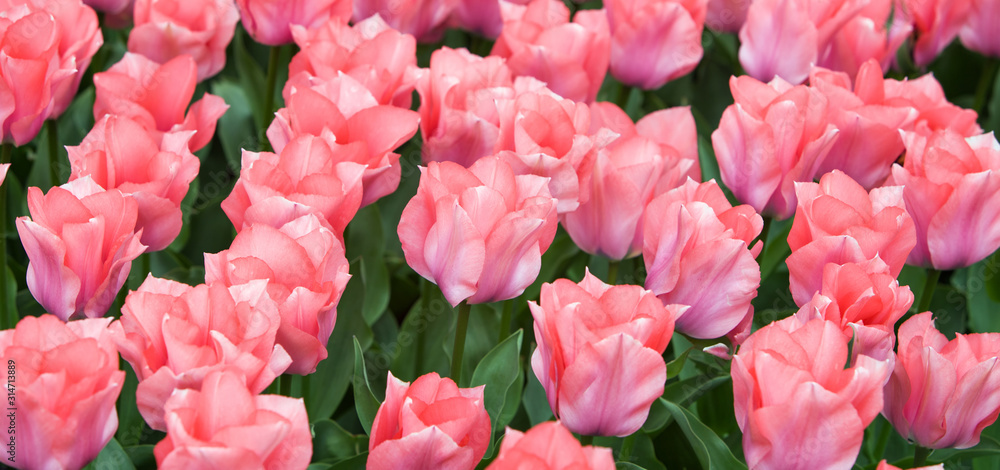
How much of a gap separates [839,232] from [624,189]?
0.74 feet

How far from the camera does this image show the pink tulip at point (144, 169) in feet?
3.01

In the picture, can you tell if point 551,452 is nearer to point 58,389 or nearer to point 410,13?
point 58,389

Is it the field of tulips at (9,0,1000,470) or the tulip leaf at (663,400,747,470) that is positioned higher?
the field of tulips at (9,0,1000,470)

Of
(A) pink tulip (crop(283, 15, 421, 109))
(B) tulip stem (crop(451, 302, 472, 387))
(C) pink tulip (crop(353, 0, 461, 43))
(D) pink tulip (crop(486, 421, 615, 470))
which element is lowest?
(B) tulip stem (crop(451, 302, 472, 387))

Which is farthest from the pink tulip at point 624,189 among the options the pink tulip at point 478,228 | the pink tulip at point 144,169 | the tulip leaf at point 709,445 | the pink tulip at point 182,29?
the pink tulip at point 182,29

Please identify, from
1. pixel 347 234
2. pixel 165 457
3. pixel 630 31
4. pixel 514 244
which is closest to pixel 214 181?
pixel 347 234

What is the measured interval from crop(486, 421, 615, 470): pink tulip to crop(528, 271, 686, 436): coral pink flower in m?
0.10

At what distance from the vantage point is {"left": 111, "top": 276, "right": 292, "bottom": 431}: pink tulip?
0.70 metres

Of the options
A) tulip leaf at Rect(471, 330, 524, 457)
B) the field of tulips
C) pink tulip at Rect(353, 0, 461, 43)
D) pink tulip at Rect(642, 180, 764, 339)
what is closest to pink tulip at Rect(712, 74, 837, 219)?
the field of tulips

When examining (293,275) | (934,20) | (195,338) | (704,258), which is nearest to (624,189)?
(704,258)

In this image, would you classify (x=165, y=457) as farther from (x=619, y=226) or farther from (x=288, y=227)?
(x=619, y=226)

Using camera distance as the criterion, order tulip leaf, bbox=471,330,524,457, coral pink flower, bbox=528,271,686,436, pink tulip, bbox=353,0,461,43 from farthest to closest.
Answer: pink tulip, bbox=353,0,461,43 < tulip leaf, bbox=471,330,524,457 < coral pink flower, bbox=528,271,686,436

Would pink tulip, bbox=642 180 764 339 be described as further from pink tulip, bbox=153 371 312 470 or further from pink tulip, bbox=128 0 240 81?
pink tulip, bbox=128 0 240 81

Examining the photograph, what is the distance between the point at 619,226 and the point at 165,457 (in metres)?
0.56
